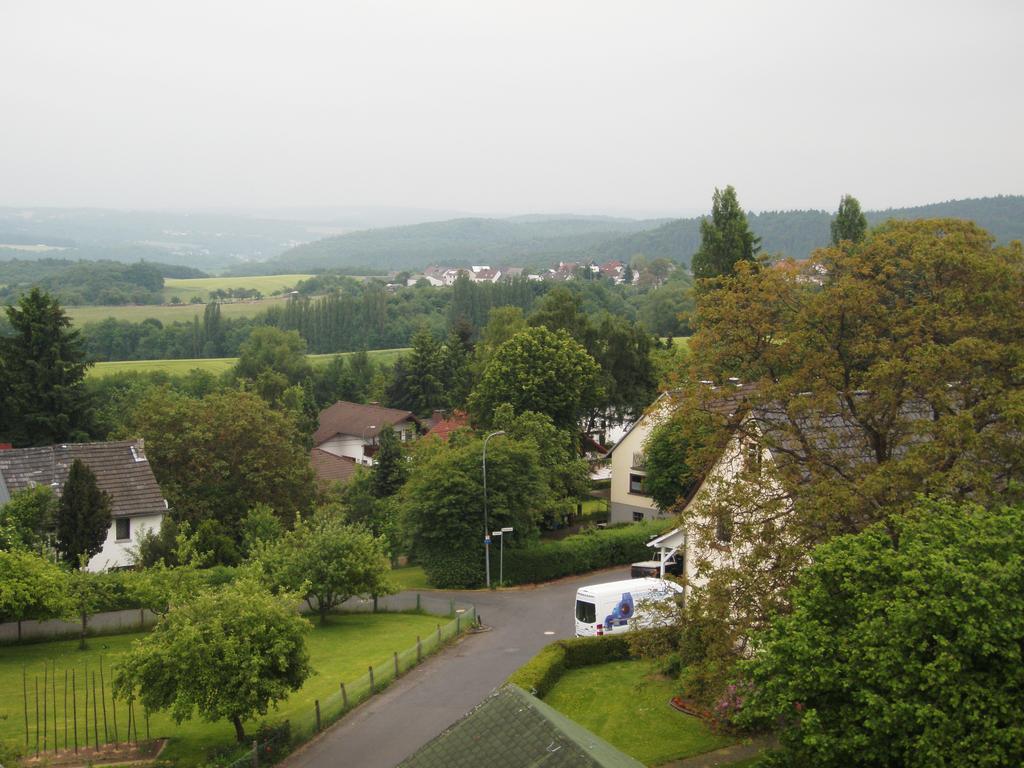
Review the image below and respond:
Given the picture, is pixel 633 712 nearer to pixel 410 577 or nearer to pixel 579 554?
pixel 579 554

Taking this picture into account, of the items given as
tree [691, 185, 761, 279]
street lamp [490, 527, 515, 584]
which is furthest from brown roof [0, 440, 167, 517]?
tree [691, 185, 761, 279]

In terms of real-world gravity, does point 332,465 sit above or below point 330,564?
below

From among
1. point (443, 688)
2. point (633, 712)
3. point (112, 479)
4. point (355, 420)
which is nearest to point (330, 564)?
point (443, 688)

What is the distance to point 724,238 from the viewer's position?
2425 inches

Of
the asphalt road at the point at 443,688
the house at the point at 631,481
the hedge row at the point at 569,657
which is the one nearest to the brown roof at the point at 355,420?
the house at the point at 631,481

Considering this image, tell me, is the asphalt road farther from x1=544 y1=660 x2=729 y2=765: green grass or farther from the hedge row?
x1=544 y1=660 x2=729 y2=765: green grass

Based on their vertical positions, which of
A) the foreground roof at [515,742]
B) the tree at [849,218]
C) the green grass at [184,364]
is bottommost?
the green grass at [184,364]

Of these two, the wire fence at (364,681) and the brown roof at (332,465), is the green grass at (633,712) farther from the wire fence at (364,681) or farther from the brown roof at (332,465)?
the brown roof at (332,465)

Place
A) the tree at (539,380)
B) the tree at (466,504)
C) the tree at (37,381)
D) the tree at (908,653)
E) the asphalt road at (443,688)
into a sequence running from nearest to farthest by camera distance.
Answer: the tree at (908,653) < the asphalt road at (443,688) < the tree at (466,504) < the tree at (37,381) < the tree at (539,380)

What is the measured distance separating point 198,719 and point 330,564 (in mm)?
8009

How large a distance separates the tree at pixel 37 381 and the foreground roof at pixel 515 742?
46.4m

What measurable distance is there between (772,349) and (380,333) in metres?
149

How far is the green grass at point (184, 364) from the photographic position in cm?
12250

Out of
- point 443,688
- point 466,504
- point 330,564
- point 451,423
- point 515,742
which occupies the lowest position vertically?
point 451,423
